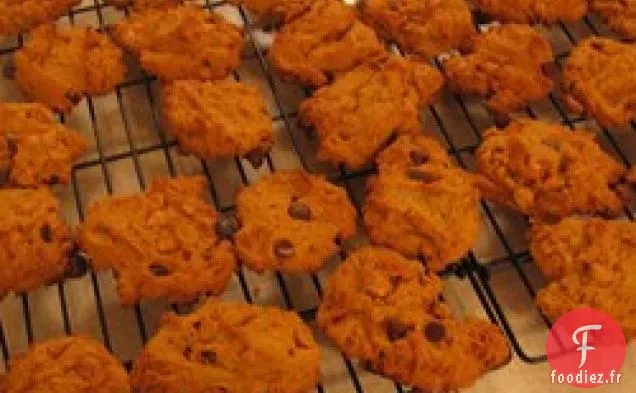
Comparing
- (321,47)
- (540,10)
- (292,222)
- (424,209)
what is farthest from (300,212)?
(540,10)

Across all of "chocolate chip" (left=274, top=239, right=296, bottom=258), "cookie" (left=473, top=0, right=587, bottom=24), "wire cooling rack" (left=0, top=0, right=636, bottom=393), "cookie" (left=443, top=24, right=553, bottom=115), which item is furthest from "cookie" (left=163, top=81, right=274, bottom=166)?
"cookie" (left=473, top=0, right=587, bottom=24)

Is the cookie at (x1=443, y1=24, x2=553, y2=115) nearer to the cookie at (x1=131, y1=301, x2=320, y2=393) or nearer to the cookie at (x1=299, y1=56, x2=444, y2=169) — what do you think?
the cookie at (x1=299, y1=56, x2=444, y2=169)

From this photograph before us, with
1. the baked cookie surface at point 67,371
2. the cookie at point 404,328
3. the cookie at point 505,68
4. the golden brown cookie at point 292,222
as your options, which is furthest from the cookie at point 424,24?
the baked cookie surface at point 67,371

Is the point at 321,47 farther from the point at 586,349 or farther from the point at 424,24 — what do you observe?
the point at 586,349

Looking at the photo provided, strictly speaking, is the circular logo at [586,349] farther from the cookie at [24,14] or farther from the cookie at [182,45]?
the cookie at [24,14]

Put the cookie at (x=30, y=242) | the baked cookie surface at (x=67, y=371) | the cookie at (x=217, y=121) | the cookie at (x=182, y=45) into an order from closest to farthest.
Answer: the baked cookie surface at (x=67, y=371) → the cookie at (x=30, y=242) → the cookie at (x=217, y=121) → the cookie at (x=182, y=45)
